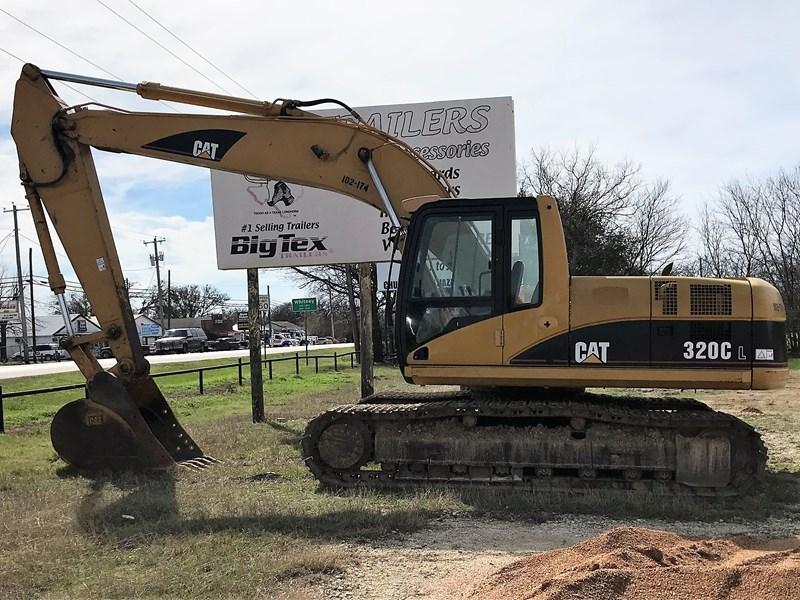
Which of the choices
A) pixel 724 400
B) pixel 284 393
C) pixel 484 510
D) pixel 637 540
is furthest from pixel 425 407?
pixel 284 393

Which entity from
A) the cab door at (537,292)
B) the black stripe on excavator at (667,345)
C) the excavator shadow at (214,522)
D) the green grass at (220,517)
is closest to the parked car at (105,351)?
the green grass at (220,517)

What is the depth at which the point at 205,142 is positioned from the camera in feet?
27.6

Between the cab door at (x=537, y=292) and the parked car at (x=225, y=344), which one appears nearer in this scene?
the cab door at (x=537, y=292)

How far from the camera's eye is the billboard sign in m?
13.3

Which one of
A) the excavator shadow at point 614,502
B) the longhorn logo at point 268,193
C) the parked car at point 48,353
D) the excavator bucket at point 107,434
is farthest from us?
the parked car at point 48,353

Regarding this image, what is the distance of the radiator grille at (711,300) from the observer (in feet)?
23.3

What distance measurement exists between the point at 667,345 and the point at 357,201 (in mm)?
7408

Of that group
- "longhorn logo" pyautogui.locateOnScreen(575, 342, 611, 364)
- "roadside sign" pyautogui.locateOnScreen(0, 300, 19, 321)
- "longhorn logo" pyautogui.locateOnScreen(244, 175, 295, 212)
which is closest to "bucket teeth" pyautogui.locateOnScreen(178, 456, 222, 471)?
"longhorn logo" pyautogui.locateOnScreen(575, 342, 611, 364)

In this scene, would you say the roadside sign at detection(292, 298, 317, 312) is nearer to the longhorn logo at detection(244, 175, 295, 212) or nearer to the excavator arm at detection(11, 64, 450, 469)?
the longhorn logo at detection(244, 175, 295, 212)

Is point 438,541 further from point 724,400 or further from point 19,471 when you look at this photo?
point 724,400

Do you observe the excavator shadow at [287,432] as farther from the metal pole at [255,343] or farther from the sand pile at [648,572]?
the sand pile at [648,572]

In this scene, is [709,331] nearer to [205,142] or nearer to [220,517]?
[220,517]

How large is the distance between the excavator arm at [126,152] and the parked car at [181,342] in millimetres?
47606

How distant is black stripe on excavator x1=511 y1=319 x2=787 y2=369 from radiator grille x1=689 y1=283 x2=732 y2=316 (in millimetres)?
107
